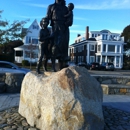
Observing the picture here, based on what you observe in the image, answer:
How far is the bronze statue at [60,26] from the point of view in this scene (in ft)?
20.6

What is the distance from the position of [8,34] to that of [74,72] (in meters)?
20.4

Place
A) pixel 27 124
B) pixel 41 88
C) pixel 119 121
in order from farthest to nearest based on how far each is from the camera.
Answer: pixel 119 121 → pixel 27 124 → pixel 41 88

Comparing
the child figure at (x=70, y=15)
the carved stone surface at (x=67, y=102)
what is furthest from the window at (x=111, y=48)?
the carved stone surface at (x=67, y=102)

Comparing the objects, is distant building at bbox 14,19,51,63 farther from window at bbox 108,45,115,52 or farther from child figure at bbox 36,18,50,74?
child figure at bbox 36,18,50,74

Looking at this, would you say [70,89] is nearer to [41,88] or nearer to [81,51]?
[41,88]

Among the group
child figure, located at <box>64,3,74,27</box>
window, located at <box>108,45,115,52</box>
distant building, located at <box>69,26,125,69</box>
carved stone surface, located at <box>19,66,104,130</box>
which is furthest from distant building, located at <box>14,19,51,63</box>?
carved stone surface, located at <box>19,66,104,130</box>

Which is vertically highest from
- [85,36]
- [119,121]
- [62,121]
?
[85,36]

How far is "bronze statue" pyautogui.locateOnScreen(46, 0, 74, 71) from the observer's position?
6289 millimetres

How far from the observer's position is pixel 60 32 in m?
6.37

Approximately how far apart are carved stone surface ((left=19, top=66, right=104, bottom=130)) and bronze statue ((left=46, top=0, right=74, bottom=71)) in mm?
1928

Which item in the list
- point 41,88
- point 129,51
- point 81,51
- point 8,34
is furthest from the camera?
point 129,51

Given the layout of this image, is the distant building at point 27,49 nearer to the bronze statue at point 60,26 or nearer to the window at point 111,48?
the window at point 111,48

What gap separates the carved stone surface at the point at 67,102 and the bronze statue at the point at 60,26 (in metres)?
1.93

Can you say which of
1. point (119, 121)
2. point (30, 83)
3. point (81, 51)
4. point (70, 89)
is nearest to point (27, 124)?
point (30, 83)
